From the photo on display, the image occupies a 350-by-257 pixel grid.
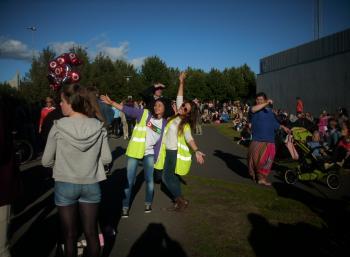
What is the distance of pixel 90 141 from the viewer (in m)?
3.62

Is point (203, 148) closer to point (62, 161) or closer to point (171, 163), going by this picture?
point (171, 163)

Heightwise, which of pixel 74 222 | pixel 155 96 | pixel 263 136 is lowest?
pixel 74 222

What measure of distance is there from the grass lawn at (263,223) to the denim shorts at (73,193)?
1.84 m

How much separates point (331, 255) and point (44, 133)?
443 centimetres

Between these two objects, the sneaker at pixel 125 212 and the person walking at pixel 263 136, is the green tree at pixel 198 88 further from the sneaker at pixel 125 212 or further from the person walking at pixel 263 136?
the sneaker at pixel 125 212

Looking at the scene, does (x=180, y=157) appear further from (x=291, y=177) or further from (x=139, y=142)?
(x=291, y=177)

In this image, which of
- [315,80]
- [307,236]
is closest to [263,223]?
[307,236]

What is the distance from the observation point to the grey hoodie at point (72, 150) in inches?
140

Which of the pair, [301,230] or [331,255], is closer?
[331,255]

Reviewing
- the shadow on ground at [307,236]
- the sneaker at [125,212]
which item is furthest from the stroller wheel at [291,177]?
the sneaker at [125,212]

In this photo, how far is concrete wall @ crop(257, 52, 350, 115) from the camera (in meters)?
24.9

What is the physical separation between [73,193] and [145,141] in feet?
9.04

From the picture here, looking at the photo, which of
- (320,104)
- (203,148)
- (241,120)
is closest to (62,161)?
(203,148)

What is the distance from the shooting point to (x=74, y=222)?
364 cm
